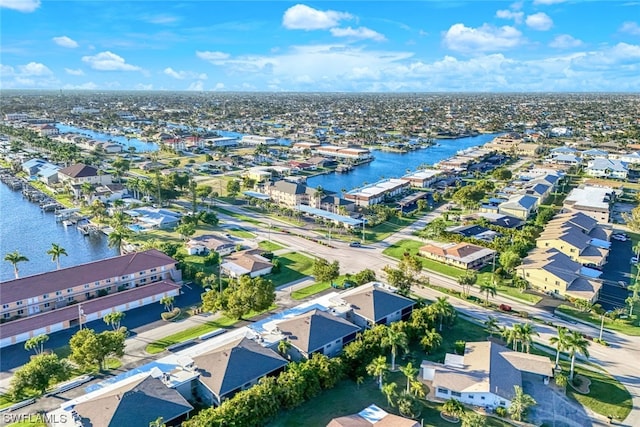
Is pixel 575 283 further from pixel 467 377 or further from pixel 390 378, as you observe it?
pixel 390 378

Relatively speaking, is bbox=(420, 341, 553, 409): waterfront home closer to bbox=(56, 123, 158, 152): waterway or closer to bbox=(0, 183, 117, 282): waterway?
bbox=(0, 183, 117, 282): waterway

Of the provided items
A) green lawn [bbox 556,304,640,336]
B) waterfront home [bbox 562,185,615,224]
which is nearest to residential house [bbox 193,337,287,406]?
green lawn [bbox 556,304,640,336]

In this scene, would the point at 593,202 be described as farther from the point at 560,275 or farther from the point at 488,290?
the point at 488,290

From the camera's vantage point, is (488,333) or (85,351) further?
(488,333)

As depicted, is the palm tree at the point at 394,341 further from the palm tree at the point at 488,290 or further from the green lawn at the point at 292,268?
the green lawn at the point at 292,268

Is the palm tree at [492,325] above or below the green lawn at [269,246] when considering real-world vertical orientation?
below

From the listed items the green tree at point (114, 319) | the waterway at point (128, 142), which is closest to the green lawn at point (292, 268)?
the green tree at point (114, 319)

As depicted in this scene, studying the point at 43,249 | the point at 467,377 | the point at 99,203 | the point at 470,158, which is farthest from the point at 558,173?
the point at 43,249
